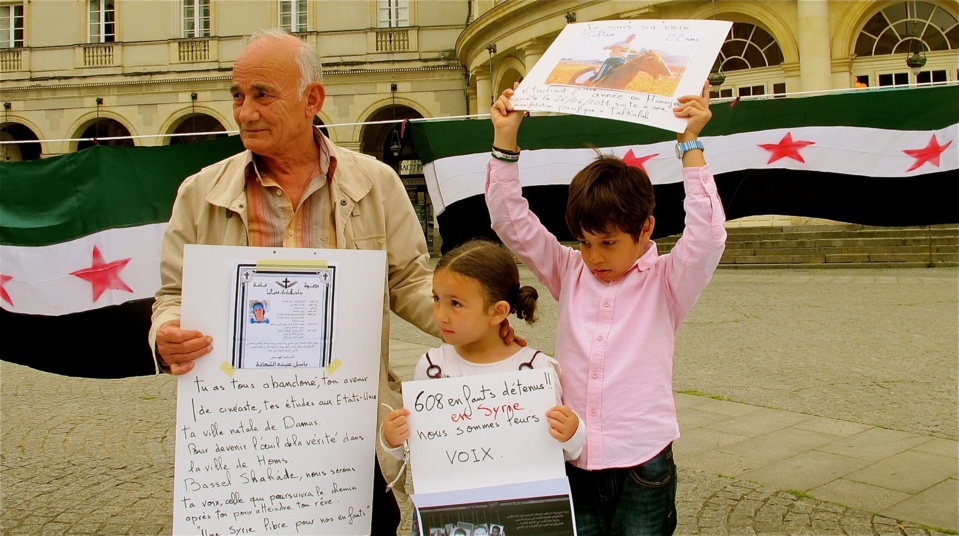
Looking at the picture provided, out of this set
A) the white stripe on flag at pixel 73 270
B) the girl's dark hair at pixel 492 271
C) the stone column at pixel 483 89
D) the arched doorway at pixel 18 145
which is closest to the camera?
the girl's dark hair at pixel 492 271

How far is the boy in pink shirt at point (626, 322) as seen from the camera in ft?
8.01

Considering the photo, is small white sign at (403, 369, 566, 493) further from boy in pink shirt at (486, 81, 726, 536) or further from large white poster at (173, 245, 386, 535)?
large white poster at (173, 245, 386, 535)

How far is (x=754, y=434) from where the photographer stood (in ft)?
18.7

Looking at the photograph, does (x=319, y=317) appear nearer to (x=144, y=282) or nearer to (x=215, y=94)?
(x=144, y=282)

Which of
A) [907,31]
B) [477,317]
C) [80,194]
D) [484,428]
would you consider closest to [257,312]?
[477,317]

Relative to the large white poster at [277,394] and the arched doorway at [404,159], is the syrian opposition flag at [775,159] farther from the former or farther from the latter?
the arched doorway at [404,159]

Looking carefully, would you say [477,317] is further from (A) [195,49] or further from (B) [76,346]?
(A) [195,49]

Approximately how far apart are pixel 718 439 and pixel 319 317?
3.87 meters

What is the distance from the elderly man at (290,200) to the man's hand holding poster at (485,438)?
0.95ft

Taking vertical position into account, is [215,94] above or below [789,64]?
above

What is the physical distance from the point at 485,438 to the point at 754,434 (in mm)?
3862

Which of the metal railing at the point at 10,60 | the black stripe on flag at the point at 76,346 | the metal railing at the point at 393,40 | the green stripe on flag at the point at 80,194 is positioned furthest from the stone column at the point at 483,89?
the black stripe on flag at the point at 76,346

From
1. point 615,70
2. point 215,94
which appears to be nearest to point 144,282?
point 615,70

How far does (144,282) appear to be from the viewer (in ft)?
17.8
